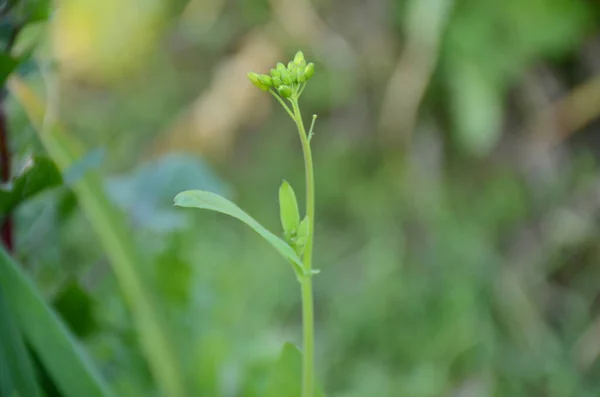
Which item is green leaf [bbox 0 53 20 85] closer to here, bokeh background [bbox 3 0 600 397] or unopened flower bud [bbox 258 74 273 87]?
unopened flower bud [bbox 258 74 273 87]

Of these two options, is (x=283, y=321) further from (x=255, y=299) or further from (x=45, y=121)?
(x=45, y=121)

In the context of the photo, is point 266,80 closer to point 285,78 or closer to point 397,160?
point 285,78

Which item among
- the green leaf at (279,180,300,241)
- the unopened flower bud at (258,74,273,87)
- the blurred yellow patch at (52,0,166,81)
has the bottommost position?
the green leaf at (279,180,300,241)

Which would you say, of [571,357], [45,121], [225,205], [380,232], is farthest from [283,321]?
[225,205]

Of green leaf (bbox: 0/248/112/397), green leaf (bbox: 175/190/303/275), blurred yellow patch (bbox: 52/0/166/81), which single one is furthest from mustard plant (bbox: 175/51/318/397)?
blurred yellow patch (bbox: 52/0/166/81)

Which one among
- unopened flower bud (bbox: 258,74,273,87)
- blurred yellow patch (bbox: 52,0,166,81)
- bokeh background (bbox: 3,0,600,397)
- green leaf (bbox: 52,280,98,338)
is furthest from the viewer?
blurred yellow patch (bbox: 52,0,166,81)

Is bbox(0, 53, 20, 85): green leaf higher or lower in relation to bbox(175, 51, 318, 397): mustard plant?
higher

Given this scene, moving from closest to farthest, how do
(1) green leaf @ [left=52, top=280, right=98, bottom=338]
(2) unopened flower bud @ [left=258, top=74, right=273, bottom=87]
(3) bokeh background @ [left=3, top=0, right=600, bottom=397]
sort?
(2) unopened flower bud @ [left=258, top=74, right=273, bottom=87] → (1) green leaf @ [left=52, top=280, right=98, bottom=338] → (3) bokeh background @ [left=3, top=0, right=600, bottom=397]

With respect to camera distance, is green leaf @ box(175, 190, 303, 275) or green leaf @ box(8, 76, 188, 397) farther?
green leaf @ box(8, 76, 188, 397)
